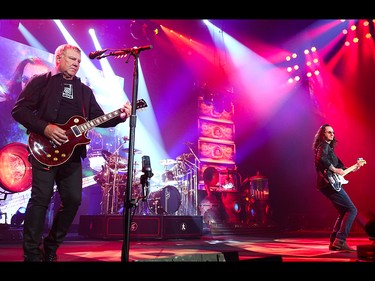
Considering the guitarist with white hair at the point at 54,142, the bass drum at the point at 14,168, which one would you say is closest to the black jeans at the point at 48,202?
the guitarist with white hair at the point at 54,142

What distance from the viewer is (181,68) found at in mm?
11797

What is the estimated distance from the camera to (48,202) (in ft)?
9.74

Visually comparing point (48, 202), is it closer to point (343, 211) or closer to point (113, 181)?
point (343, 211)

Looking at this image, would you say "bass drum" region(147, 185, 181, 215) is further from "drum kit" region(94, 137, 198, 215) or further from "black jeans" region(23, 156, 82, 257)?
"black jeans" region(23, 156, 82, 257)

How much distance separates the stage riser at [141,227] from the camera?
247 inches

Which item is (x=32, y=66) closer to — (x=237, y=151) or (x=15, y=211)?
(x=15, y=211)

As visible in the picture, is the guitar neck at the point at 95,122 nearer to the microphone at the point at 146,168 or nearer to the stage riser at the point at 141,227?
the microphone at the point at 146,168

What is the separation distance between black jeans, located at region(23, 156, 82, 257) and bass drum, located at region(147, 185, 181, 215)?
473cm

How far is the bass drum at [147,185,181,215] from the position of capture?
7789 millimetres

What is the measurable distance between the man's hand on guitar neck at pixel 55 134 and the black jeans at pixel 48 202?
24cm
